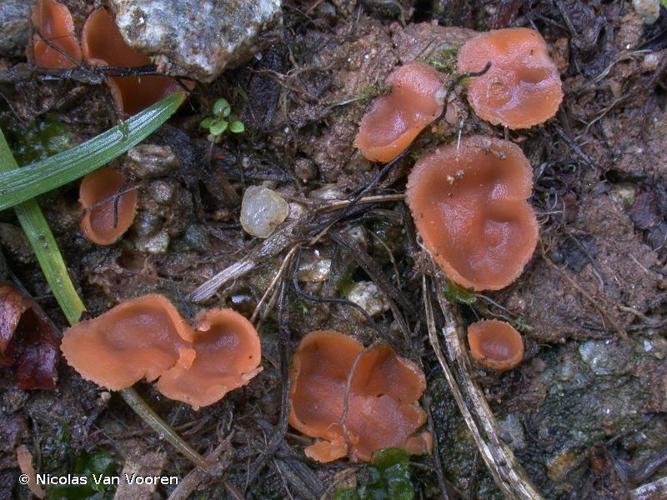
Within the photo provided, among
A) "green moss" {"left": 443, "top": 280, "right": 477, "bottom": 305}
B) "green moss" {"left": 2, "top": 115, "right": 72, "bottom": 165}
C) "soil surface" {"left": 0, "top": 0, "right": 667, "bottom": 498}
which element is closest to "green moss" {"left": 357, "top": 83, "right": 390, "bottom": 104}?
"soil surface" {"left": 0, "top": 0, "right": 667, "bottom": 498}

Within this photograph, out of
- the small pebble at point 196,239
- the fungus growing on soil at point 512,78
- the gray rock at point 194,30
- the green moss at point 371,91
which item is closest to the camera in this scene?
the gray rock at point 194,30

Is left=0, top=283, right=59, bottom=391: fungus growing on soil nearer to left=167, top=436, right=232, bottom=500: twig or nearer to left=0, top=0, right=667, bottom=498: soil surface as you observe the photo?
left=0, top=0, right=667, bottom=498: soil surface

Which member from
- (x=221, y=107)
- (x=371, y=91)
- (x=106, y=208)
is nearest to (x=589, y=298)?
(x=371, y=91)

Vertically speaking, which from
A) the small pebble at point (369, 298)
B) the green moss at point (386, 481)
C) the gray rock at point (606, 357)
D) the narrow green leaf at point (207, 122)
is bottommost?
the green moss at point (386, 481)

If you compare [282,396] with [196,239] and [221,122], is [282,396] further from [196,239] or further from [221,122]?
[221,122]

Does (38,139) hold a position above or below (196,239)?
above

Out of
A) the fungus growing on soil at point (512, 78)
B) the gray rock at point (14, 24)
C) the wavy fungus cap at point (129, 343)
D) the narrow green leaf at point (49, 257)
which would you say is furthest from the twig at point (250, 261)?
the gray rock at point (14, 24)

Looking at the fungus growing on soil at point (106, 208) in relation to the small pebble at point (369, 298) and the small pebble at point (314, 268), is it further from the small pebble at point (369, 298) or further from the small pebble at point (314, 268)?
the small pebble at point (369, 298)

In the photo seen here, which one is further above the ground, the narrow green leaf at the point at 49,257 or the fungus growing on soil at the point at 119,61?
the fungus growing on soil at the point at 119,61
